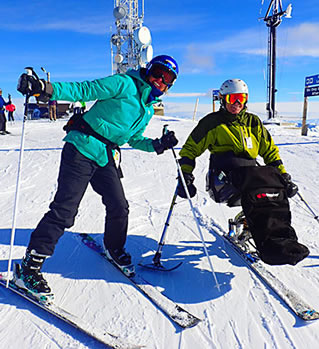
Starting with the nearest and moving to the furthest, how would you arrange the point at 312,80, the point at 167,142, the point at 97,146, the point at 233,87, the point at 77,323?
the point at 77,323 → the point at 97,146 → the point at 167,142 → the point at 233,87 → the point at 312,80

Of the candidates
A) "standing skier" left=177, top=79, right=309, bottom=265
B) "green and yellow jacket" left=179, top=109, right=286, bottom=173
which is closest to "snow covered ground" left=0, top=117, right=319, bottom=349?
"standing skier" left=177, top=79, right=309, bottom=265

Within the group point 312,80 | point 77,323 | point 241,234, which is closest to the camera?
point 77,323

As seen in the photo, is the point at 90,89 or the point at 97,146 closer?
the point at 90,89

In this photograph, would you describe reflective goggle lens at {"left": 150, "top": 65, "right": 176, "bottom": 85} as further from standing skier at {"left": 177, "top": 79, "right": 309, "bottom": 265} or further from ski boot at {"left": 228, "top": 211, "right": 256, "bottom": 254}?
ski boot at {"left": 228, "top": 211, "right": 256, "bottom": 254}

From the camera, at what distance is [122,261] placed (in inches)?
128

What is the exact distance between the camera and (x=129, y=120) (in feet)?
9.59

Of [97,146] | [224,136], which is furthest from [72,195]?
[224,136]

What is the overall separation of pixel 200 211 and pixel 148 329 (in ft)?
9.22

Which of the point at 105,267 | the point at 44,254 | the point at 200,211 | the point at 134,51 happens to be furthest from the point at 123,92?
the point at 134,51

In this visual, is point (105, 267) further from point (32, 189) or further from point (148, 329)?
point (32, 189)

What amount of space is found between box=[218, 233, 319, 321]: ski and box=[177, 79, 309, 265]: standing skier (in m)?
0.58

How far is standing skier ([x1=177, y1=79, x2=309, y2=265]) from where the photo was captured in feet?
8.87

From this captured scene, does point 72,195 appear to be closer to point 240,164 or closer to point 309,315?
point 240,164

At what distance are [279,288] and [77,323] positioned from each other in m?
1.75
